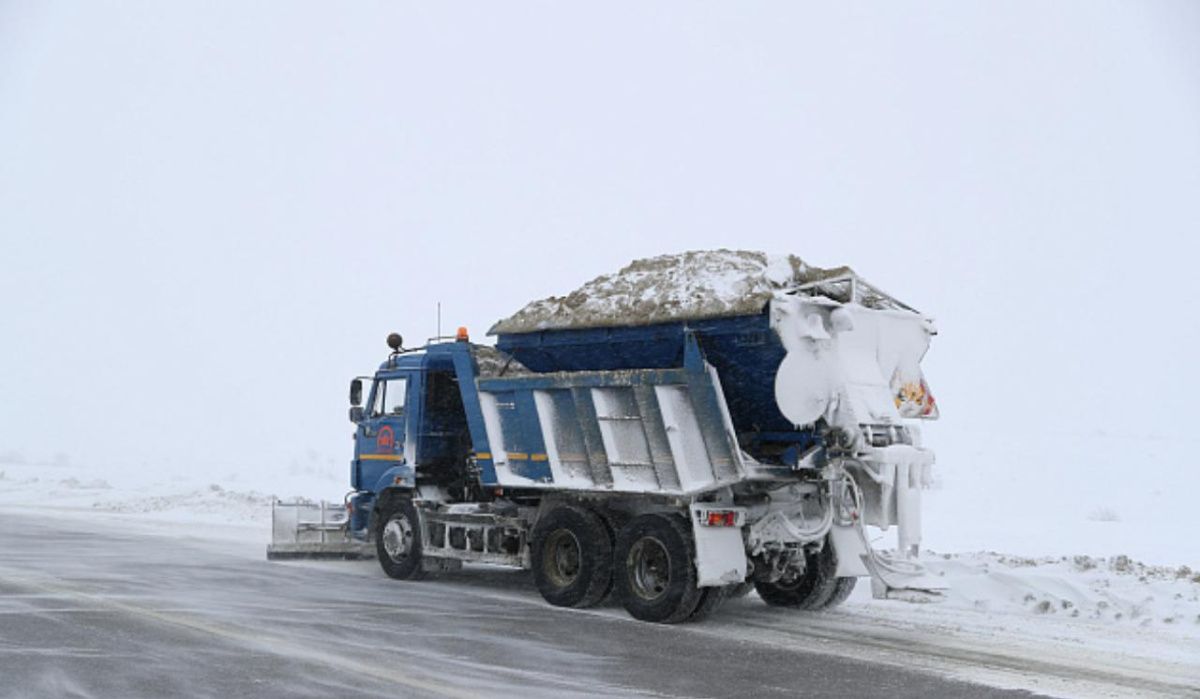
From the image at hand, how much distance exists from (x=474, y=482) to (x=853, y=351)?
18.7 feet

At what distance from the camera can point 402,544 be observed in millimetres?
15414

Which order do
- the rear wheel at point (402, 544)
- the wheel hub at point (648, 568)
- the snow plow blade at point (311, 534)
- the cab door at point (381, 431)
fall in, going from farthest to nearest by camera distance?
the snow plow blade at point (311, 534)
the cab door at point (381, 431)
the rear wheel at point (402, 544)
the wheel hub at point (648, 568)

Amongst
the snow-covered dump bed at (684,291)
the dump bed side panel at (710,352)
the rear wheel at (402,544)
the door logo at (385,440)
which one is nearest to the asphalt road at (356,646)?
the rear wheel at (402,544)

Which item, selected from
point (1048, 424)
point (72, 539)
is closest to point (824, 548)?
point (72, 539)

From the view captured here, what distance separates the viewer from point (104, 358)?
10494cm

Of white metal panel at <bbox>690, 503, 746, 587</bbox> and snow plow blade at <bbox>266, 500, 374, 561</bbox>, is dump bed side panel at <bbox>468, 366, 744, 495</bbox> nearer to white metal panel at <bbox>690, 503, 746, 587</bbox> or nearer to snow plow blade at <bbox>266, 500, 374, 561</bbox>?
white metal panel at <bbox>690, 503, 746, 587</bbox>

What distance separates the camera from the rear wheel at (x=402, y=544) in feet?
50.4

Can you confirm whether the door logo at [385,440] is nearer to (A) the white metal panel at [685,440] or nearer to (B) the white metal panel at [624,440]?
(B) the white metal panel at [624,440]

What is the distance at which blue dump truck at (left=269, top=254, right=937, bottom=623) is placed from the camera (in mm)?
11570

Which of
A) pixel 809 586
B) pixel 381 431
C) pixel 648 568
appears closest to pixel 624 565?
pixel 648 568

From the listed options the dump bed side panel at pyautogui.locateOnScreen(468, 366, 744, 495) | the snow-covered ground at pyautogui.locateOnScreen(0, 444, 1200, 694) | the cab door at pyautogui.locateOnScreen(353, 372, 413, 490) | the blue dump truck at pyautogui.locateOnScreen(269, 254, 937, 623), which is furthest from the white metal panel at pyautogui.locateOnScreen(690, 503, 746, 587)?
the cab door at pyautogui.locateOnScreen(353, 372, 413, 490)

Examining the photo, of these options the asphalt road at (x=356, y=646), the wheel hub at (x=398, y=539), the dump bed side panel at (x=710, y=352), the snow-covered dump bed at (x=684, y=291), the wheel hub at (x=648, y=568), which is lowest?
the asphalt road at (x=356, y=646)

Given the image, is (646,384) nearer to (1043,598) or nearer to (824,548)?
(824,548)

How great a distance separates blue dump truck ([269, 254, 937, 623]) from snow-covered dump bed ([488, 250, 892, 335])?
0.04m
